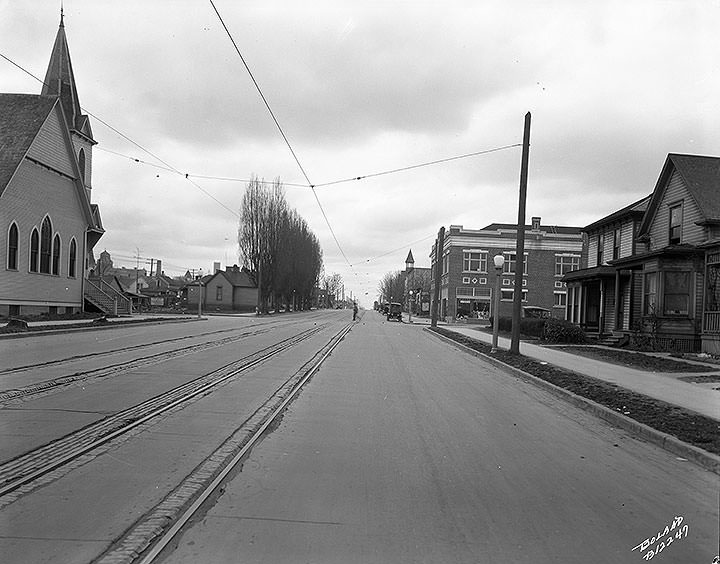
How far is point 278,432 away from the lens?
29.3 feet

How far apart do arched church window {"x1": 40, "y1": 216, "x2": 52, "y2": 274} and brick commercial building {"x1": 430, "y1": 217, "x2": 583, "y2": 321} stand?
1841 inches

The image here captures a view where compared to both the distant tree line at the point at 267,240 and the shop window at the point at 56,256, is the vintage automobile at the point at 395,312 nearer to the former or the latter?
the distant tree line at the point at 267,240

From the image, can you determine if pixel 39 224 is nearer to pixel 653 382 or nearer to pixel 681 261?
pixel 681 261

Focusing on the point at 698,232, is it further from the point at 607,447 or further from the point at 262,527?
the point at 262,527

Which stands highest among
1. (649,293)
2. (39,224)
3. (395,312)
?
(39,224)

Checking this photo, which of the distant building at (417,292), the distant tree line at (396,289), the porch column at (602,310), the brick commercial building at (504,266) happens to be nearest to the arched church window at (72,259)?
the porch column at (602,310)

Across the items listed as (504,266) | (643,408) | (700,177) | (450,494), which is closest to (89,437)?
(450,494)

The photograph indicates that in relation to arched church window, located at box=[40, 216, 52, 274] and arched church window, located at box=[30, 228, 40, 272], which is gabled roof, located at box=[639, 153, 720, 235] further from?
arched church window, located at box=[40, 216, 52, 274]

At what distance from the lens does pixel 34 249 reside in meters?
36.3

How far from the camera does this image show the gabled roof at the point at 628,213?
3223cm

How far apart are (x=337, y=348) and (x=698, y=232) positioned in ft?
46.5

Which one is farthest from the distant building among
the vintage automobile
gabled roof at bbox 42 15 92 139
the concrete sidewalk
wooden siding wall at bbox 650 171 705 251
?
the concrete sidewalk

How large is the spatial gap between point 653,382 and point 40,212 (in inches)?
1282

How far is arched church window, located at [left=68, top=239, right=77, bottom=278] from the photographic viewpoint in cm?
4078
